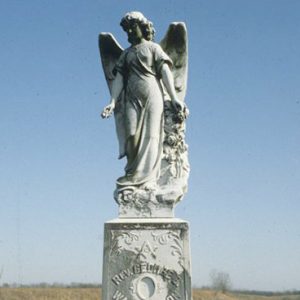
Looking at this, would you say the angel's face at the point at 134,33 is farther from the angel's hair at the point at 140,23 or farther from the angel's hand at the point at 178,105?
the angel's hand at the point at 178,105

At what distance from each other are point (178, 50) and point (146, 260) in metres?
3.47

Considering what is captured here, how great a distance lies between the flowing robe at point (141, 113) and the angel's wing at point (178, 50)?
430 mm

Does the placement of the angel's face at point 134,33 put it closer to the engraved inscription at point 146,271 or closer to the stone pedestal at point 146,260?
the stone pedestal at point 146,260

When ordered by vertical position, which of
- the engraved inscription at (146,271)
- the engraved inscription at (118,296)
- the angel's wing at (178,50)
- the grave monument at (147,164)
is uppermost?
the angel's wing at (178,50)

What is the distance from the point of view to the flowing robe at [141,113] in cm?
820

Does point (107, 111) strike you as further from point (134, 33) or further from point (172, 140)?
point (134, 33)

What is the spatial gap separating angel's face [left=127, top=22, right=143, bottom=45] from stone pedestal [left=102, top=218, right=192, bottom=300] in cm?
284

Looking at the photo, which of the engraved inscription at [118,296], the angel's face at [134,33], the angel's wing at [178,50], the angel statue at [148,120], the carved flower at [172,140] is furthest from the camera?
the angel's wing at [178,50]

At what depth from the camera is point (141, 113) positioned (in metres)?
8.38

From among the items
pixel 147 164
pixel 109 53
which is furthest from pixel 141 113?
pixel 109 53

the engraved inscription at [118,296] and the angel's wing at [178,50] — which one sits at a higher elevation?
the angel's wing at [178,50]

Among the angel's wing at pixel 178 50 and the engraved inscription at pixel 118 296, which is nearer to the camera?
the engraved inscription at pixel 118 296

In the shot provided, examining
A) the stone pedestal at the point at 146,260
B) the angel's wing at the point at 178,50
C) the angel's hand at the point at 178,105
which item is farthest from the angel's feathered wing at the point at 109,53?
the stone pedestal at the point at 146,260

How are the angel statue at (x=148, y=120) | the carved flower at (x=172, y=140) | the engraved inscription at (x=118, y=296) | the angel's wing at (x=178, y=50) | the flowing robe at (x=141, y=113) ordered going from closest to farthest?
the engraved inscription at (x=118, y=296) → the angel statue at (x=148, y=120) → the flowing robe at (x=141, y=113) → the carved flower at (x=172, y=140) → the angel's wing at (x=178, y=50)
